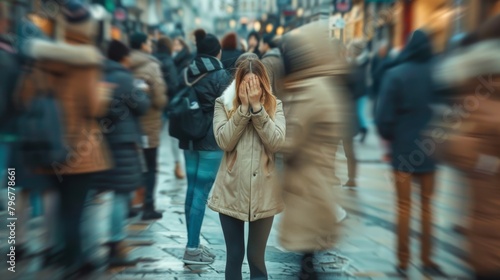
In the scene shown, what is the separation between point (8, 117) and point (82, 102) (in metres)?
0.86

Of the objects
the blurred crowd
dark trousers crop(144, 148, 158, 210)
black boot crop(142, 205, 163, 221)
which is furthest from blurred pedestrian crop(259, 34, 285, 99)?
black boot crop(142, 205, 163, 221)

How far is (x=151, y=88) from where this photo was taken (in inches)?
268

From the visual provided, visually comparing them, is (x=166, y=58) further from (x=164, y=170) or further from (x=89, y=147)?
(x=89, y=147)

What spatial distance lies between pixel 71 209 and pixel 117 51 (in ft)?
6.64

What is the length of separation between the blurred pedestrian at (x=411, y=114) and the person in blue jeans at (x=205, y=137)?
137cm

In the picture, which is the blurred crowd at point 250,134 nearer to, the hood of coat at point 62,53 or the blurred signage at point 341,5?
the hood of coat at point 62,53

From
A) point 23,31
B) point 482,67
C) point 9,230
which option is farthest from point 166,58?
point 482,67

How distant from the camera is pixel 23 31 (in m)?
6.52

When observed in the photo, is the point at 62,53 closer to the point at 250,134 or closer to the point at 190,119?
the point at 250,134

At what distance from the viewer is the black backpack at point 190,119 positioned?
5.36 meters

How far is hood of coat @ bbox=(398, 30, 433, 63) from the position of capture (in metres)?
5.01

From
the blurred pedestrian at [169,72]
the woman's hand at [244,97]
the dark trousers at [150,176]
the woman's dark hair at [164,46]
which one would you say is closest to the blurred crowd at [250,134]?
the woman's hand at [244,97]

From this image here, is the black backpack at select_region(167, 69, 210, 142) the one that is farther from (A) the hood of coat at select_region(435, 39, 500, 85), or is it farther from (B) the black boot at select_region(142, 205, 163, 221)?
(A) the hood of coat at select_region(435, 39, 500, 85)

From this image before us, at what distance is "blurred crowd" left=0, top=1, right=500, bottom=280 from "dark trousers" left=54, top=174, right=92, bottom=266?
1 cm
